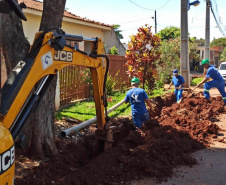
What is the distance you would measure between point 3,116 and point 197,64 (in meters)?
50.3

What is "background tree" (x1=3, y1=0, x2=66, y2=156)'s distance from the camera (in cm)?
510

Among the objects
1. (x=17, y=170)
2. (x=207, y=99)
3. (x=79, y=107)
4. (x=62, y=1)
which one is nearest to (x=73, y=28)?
(x=79, y=107)

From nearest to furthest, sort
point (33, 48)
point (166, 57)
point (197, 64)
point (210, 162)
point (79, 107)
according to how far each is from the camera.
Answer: point (33, 48) → point (210, 162) → point (79, 107) → point (166, 57) → point (197, 64)

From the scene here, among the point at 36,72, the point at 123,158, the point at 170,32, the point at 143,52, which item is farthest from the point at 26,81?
the point at 170,32

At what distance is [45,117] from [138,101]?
2.43m

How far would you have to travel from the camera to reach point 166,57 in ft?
69.8

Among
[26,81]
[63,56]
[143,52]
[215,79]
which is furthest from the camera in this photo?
[143,52]

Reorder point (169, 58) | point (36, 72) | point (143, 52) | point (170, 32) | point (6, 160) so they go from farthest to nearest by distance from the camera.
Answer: point (170, 32) → point (169, 58) → point (143, 52) → point (36, 72) → point (6, 160)

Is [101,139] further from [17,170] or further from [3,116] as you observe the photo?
[3,116]

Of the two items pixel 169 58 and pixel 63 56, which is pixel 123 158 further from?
pixel 169 58

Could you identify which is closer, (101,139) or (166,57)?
(101,139)

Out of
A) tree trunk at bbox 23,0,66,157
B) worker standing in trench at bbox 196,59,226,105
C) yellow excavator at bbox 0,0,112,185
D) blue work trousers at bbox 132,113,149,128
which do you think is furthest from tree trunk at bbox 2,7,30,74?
worker standing in trench at bbox 196,59,226,105

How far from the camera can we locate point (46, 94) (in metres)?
5.38

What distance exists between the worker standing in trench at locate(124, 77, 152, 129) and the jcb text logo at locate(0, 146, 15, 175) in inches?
180
